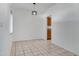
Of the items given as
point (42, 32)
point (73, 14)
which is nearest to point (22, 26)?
point (42, 32)

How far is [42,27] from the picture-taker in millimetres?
8586

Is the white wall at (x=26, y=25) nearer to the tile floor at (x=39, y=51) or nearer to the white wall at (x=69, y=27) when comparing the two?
the tile floor at (x=39, y=51)

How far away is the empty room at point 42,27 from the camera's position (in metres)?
4.34

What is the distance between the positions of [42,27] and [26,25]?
1.46 meters

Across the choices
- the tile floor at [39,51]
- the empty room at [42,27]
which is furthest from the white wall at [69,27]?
the tile floor at [39,51]

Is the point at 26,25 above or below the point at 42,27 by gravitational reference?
above

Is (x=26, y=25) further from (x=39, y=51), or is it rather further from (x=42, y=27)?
(x=39, y=51)

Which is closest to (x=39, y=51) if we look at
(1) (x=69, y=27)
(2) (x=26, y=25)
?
(1) (x=69, y=27)

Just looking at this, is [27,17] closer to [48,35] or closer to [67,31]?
[48,35]

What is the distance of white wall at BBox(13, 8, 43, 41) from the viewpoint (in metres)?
7.60

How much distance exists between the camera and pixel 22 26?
7809mm

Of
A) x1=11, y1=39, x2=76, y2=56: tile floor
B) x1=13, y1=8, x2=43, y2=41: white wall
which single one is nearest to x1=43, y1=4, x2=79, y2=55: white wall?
x1=11, y1=39, x2=76, y2=56: tile floor

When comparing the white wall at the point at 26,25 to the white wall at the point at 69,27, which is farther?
the white wall at the point at 26,25

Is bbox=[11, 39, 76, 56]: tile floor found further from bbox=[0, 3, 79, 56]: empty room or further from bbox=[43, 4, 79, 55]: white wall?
bbox=[43, 4, 79, 55]: white wall
